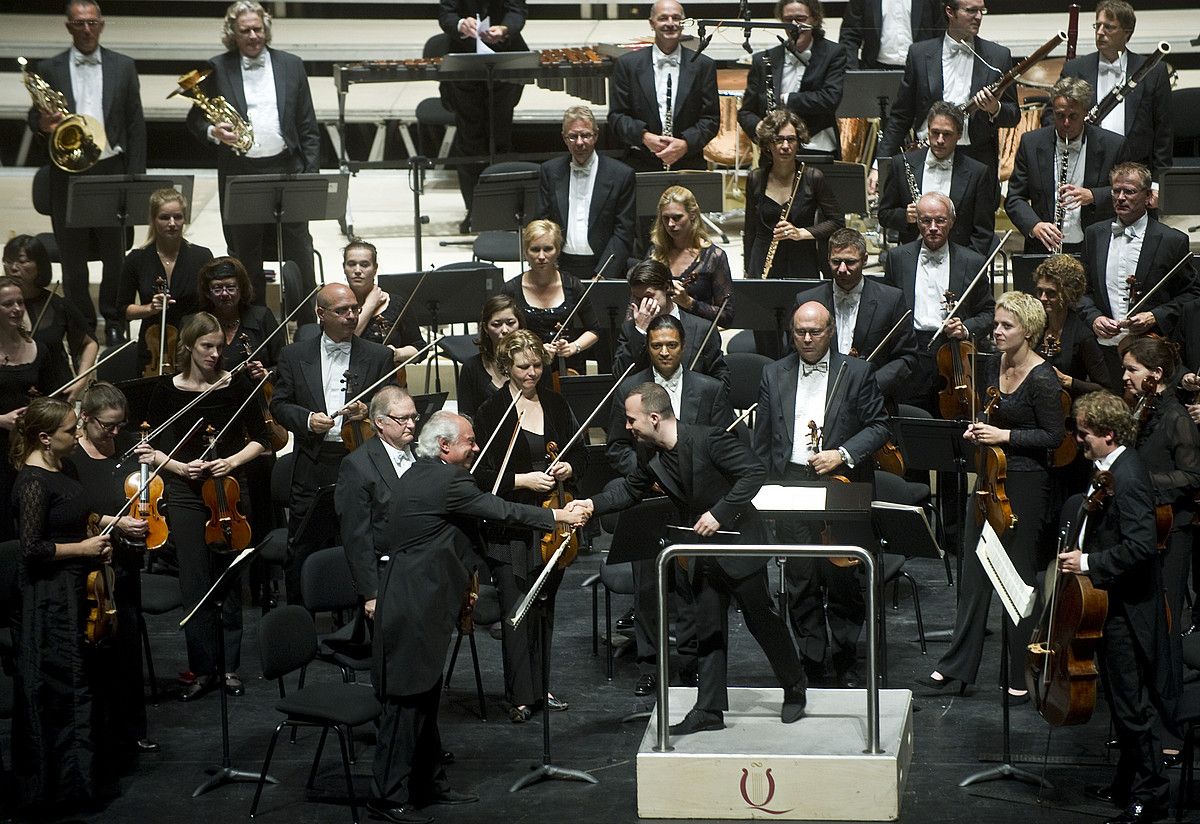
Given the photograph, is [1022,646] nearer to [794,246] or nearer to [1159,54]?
[794,246]

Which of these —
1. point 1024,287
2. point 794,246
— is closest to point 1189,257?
point 1024,287

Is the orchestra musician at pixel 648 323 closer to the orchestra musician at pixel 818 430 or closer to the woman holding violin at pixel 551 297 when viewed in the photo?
the woman holding violin at pixel 551 297

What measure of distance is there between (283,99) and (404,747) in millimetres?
4095

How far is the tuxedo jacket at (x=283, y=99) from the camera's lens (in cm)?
835

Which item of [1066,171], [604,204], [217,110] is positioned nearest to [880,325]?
[1066,171]

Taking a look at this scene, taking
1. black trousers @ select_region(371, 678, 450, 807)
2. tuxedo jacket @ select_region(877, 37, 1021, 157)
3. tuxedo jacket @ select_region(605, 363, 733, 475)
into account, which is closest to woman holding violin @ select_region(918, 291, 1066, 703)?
tuxedo jacket @ select_region(605, 363, 733, 475)

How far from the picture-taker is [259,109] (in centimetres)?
840

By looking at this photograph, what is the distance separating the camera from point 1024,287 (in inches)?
286

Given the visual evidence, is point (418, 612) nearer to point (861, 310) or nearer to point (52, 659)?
point (52, 659)

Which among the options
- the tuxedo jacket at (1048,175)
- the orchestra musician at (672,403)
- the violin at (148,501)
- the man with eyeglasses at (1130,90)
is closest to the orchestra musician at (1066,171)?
the tuxedo jacket at (1048,175)

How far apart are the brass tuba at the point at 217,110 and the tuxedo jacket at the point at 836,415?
3413mm

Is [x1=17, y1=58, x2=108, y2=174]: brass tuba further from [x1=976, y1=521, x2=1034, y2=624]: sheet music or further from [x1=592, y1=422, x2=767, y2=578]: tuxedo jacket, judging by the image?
[x1=976, y1=521, x2=1034, y2=624]: sheet music

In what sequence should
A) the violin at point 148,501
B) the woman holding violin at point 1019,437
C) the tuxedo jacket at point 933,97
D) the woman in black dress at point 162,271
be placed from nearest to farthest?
the violin at point 148,501 → the woman holding violin at point 1019,437 → the woman in black dress at point 162,271 → the tuxedo jacket at point 933,97

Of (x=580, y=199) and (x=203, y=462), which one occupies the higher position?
(x=580, y=199)
